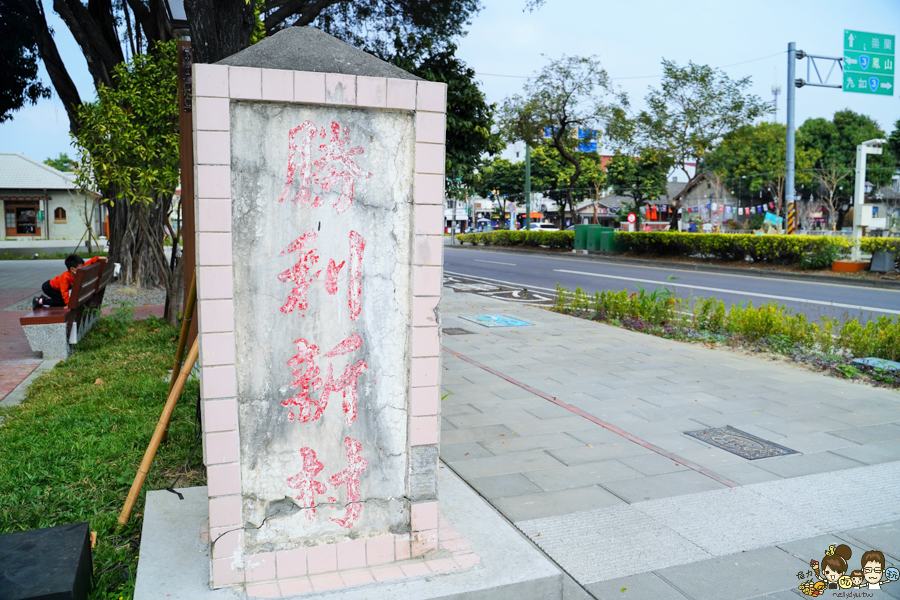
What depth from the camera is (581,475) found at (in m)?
4.28

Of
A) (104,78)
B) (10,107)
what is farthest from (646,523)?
(10,107)

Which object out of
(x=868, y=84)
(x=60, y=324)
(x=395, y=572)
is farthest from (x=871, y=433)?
(x=868, y=84)

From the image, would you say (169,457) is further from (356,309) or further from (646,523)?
(646,523)

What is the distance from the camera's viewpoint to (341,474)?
2875 mm

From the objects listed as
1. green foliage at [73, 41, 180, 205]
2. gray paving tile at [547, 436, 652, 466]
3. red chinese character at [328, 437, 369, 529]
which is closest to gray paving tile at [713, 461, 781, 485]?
gray paving tile at [547, 436, 652, 466]

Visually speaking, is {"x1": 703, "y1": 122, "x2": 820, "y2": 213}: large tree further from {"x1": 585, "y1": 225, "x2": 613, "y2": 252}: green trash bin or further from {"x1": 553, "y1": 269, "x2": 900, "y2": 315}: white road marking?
{"x1": 553, "y1": 269, "x2": 900, "y2": 315}: white road marking

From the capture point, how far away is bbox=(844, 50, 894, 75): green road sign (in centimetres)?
1812

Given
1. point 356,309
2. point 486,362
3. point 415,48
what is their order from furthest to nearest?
point 415,48 → point 486,362 → point 356,309

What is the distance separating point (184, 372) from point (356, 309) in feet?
4.20

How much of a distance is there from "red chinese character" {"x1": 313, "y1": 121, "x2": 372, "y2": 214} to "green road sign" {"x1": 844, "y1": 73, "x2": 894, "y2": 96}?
63.7ft

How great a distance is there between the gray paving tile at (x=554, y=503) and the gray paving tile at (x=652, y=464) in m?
0.47

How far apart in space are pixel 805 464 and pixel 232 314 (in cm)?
376

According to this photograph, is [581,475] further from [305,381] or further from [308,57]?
[308,57]

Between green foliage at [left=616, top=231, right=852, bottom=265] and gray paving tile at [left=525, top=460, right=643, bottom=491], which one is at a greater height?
green foliage at [left=616, top=231, right=852, bottom=265]
